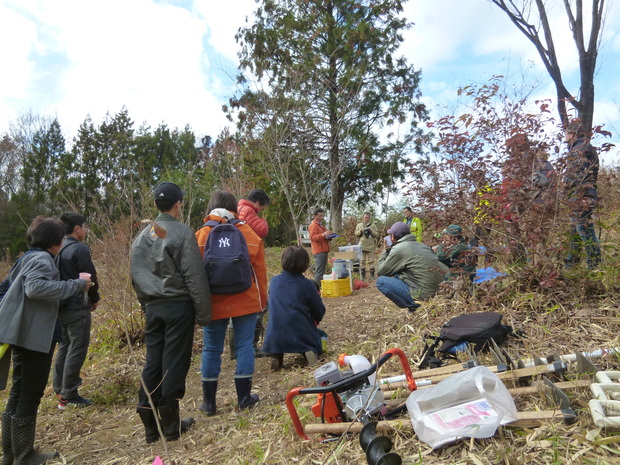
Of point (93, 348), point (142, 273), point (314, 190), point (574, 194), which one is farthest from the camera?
point (314, 190)

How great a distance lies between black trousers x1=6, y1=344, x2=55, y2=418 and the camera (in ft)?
9.43

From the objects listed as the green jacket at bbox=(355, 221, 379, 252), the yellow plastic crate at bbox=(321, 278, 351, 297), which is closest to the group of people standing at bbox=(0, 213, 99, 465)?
the yellow plastic crate at bbox=(321, 278, 351, 297)

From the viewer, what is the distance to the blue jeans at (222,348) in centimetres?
338

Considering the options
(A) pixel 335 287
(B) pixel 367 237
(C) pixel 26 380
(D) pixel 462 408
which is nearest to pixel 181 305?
(C) pixel 26 380

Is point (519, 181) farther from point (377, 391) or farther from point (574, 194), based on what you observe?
point (377, 391)

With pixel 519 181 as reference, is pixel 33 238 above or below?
below

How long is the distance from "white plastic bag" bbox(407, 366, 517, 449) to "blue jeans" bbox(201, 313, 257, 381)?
151 cm

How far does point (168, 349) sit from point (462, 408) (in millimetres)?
1967

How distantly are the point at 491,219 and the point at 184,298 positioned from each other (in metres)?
3.02

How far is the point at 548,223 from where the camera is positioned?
396cm

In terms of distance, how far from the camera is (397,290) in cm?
498

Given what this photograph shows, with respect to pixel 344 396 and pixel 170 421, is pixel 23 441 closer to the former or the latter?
pixel 170 421

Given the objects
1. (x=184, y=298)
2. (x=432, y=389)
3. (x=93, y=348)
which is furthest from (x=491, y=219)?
(x=93, y=348)

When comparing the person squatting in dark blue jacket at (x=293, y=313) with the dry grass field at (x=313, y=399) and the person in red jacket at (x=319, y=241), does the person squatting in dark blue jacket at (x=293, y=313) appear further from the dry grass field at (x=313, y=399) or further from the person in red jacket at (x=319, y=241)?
the person in red jacket at (x=319, y=241)
